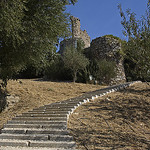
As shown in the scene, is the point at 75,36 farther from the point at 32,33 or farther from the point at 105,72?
the point at 32,33

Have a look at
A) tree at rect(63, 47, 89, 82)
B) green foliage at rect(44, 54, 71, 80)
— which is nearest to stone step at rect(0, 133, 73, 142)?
tree at rect(63, 47, 89, 82)

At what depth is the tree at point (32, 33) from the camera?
5043 mm

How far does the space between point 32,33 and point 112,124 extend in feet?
11.4

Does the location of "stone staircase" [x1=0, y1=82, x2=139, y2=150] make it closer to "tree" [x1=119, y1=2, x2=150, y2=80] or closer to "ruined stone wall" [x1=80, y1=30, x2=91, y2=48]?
"tree" [x1=119, y1=2, x2=150, y2=80]

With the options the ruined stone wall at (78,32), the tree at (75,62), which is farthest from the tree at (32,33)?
the ruined stone wall at (78,32)

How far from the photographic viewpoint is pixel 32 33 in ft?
17.0

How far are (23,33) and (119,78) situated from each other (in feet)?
43.2

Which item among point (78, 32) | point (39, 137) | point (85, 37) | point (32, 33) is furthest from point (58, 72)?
point (39, 137)

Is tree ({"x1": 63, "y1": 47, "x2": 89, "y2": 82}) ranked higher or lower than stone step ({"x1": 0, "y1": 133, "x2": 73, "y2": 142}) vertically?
→ higher

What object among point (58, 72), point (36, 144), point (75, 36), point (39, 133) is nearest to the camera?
point (36, 144)

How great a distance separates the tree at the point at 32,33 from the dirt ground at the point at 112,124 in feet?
8.01

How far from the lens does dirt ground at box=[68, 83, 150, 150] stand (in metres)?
3.28

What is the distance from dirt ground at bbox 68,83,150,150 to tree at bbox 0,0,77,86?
2.44 meters

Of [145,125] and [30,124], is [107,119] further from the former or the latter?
[30,124]
